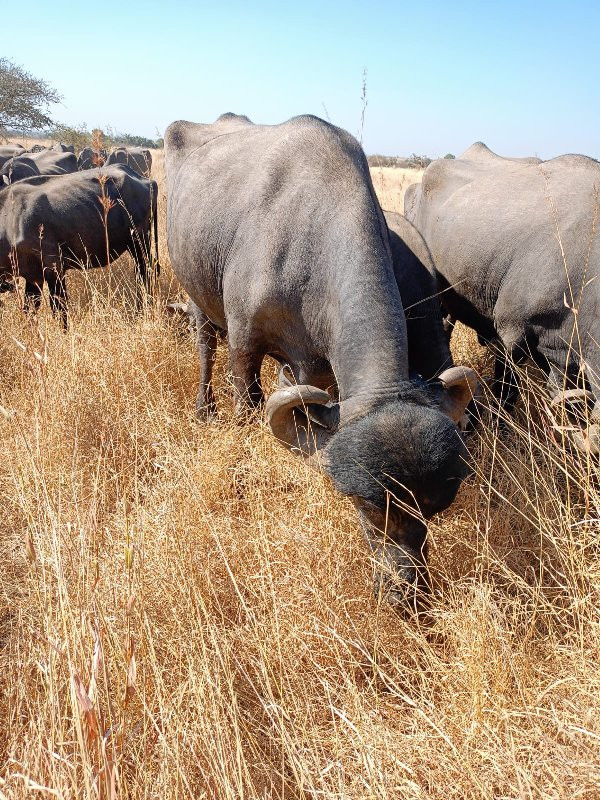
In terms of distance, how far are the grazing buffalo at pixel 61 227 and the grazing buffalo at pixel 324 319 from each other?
2.88 metres

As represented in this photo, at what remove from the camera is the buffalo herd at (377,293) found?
295 centimetres

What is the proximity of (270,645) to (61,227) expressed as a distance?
7.84 m

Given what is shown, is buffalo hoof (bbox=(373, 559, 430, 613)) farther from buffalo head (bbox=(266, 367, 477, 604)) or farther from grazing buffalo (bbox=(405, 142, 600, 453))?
grazing buffalo (bbox=(405, 142, 600, 453))

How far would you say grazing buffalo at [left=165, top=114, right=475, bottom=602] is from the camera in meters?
2.85

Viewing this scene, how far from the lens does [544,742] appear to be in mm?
2143

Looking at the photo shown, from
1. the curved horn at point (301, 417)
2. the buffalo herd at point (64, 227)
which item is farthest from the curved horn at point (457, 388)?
the buffalo herd at point (64, 227)

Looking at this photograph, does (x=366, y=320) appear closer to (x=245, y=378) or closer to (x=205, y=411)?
(x=245, y=378)

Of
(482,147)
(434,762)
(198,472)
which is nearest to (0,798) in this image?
(434,762)

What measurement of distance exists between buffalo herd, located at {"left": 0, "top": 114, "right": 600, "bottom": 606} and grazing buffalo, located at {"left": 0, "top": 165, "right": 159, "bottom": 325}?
1.25 meters

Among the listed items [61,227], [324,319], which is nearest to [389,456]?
[324,319]

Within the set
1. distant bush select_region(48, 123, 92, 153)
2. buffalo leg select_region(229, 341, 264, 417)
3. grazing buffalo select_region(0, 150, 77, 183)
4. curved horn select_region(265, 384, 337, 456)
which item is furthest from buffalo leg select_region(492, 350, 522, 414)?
distant bush select_region(48, 123, 92, 153)

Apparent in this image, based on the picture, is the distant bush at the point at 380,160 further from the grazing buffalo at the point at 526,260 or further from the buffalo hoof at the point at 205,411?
the buffalo hoof at the point at 205,411

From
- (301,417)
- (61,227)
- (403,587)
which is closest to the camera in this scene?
(403,587)

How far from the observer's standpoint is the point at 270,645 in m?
2.76
